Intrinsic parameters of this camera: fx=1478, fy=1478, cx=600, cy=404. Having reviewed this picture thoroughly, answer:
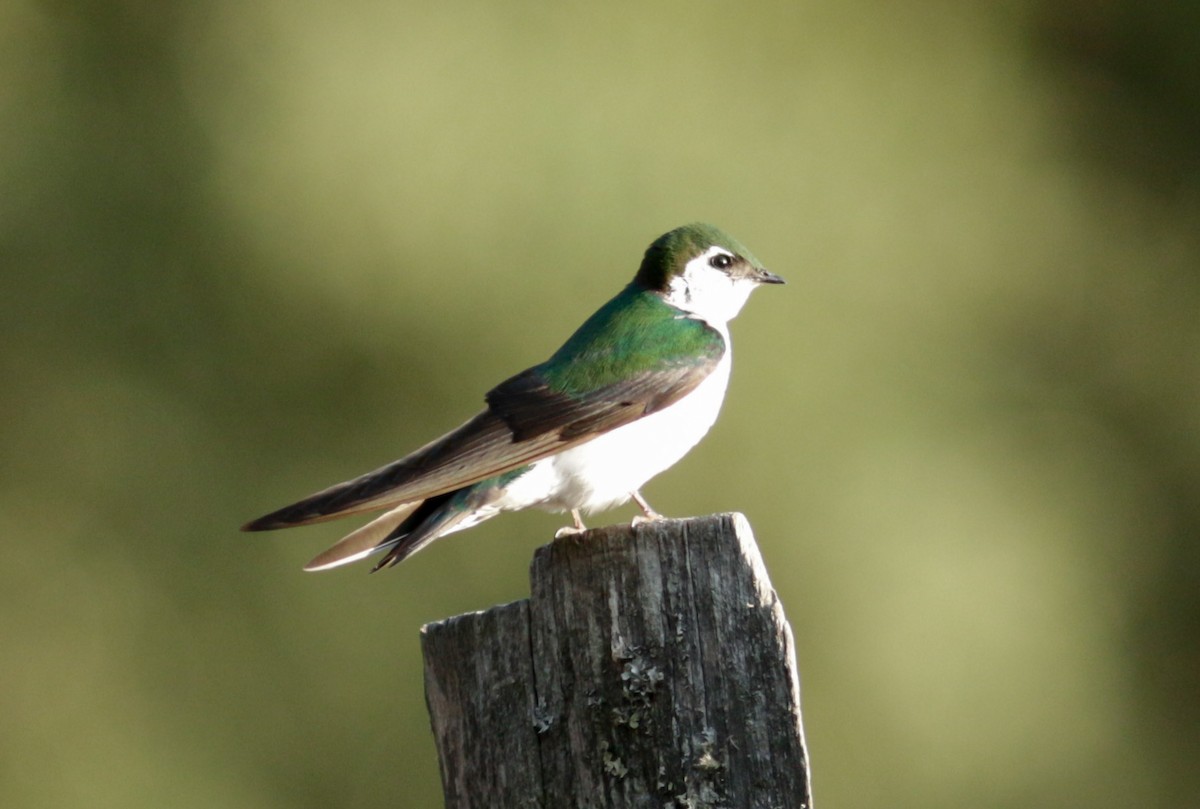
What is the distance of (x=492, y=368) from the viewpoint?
8500mm

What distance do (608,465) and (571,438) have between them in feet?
0.55

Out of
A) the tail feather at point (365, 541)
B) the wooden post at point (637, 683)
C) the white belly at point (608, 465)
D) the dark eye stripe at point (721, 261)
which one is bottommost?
the wooden post at point (637, 683)

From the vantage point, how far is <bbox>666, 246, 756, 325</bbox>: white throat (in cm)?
521

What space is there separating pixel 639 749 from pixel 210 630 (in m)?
7.09

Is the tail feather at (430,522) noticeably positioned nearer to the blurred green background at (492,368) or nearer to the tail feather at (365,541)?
the tail feather at (365,541)

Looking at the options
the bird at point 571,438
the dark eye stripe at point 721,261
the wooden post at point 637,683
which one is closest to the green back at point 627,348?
the bird at point 571,438

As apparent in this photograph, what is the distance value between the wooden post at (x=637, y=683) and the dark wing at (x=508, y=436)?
677mm

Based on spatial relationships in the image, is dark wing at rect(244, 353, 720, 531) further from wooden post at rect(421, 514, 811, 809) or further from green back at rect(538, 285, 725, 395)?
wooden post at rect(421, 514, 811, 809)

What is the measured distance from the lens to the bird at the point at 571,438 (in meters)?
3.81

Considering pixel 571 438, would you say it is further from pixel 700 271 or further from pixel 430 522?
pixel 700 271

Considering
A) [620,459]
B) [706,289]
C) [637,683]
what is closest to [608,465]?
[620,459]

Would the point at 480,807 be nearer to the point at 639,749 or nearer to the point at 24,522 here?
the point at 639,749

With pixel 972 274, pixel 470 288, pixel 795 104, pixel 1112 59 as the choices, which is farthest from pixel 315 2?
pixel 1112 59

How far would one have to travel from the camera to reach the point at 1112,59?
11.4 m
